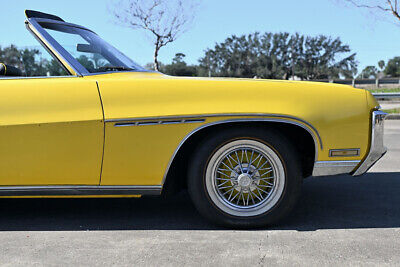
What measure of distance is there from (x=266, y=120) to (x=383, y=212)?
4.72 ft

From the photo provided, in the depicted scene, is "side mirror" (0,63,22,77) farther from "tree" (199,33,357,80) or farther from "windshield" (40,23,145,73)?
"tree" (199,33,357,80)

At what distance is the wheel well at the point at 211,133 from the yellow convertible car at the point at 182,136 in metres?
0.01

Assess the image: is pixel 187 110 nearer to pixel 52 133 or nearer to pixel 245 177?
pixel 245 177

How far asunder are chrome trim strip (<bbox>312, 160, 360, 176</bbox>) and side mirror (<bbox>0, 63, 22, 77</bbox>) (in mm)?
2387

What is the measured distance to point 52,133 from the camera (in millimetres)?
3090

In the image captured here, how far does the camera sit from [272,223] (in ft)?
10.6

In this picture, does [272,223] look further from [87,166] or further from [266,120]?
[87,166]

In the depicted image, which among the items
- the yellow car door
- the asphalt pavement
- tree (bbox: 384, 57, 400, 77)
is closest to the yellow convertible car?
the yellow car door

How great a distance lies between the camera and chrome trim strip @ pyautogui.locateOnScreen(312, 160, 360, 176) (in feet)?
10.5

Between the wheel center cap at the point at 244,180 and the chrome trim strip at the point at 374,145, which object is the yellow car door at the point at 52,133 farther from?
the chrome trim strip at the point at 374,145

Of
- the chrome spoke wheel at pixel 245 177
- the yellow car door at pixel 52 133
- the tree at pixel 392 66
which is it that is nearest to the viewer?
the yellow car door at pixel 52 133

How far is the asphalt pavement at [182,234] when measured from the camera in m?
2.70

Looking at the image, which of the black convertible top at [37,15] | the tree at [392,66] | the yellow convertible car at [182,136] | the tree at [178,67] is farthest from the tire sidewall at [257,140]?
the tree at [392,66]

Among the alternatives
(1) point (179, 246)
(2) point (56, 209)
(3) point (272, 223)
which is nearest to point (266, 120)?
(3) point (272, 223)
